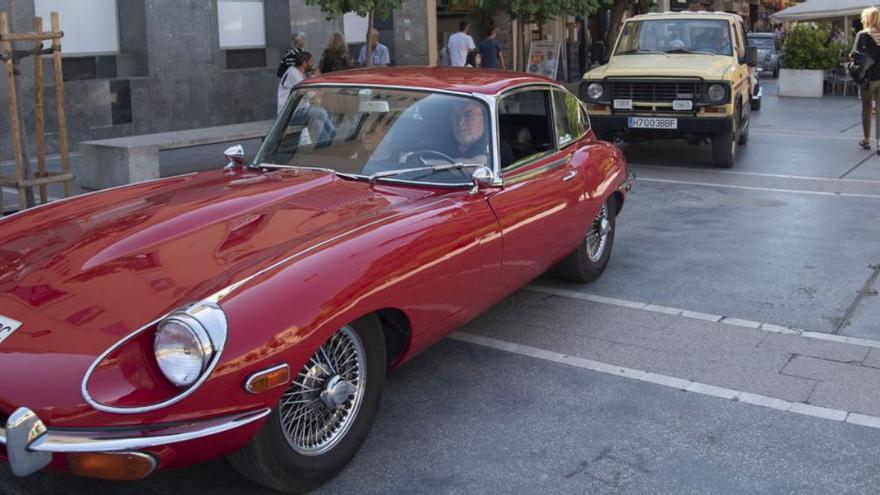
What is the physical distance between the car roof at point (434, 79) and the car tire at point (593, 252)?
117cm

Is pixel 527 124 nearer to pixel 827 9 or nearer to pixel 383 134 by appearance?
pixel 383 134

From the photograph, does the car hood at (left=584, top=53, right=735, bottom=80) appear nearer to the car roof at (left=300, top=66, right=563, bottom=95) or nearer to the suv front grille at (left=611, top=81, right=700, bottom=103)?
the suv front grille at (left=611, top=81, right=700, bottom=103)

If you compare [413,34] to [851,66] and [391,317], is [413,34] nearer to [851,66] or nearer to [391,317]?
[851,66]

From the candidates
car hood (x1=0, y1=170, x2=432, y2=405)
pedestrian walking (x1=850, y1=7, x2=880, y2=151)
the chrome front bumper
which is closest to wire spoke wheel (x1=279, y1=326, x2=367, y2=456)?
car hood (x1=0, y1=170, x2=432, y2=405)

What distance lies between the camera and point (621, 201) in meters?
7.15

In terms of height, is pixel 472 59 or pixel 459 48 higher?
pixel 459 48

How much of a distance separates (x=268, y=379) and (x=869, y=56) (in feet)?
37.8

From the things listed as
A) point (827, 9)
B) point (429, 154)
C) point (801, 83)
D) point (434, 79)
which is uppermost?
point (827, 9)

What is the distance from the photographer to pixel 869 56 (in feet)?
41.4

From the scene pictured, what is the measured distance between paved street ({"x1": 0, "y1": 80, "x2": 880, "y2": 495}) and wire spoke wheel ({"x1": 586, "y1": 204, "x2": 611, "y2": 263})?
0.89 feet

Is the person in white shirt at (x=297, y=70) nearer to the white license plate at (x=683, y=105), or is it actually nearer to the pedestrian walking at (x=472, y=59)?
the white license plate at (x=683, y=105)

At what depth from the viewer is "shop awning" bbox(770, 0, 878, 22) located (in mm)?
24328

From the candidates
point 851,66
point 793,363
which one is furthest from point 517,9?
point 793,363

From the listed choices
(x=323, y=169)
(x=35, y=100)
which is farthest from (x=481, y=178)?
(x=35, y=100)
